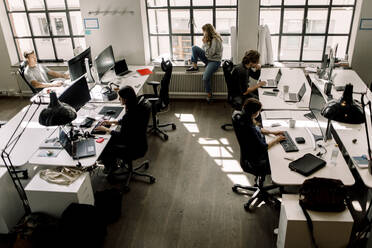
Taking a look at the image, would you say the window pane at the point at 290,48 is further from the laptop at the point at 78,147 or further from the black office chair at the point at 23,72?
the black office chair at the point at 23,72

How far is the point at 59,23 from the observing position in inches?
283

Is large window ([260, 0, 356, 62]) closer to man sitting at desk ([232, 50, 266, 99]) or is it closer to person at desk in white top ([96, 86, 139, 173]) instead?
man sitting at desk ([232, 50, 266, 99])

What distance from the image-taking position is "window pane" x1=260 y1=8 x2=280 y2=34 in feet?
21.7

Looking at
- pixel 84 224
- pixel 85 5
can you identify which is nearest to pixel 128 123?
pixel 84 224

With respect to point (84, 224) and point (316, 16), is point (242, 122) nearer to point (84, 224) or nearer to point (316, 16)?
point (84, 224)

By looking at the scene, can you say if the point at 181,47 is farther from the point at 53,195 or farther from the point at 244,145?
the point at 53,195

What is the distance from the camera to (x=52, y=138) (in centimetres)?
415

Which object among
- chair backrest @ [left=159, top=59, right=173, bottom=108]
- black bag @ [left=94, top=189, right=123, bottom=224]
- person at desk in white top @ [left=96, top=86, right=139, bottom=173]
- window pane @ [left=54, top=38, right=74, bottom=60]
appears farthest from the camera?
window pane @ [left=54, top=38, right=74, bottom=60]

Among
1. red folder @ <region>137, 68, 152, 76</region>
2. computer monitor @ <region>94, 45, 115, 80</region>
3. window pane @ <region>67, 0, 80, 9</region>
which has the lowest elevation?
red folder @ <region>137, 68, 152, 76</region>

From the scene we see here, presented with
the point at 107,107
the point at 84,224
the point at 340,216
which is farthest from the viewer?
the point at 107,107

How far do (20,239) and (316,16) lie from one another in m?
6.18

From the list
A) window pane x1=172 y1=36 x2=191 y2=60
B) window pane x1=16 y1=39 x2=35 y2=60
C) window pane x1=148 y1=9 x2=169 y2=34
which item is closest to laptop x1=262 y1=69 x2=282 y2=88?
window pane x1=172 y1=36 x2=191 y2=60

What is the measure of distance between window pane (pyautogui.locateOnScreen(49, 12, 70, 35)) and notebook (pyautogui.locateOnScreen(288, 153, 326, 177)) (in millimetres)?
5652

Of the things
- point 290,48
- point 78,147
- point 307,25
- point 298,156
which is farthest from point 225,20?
point 78,147
